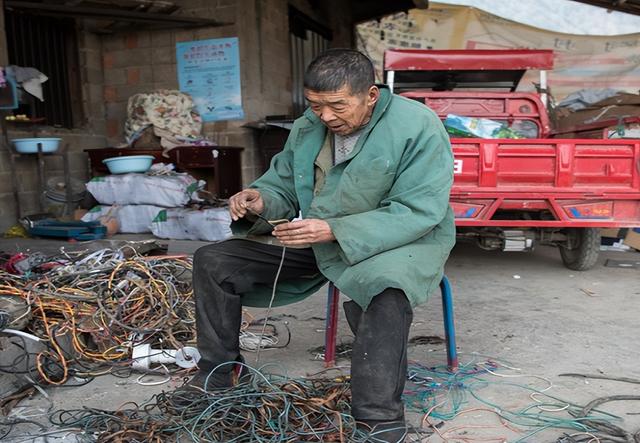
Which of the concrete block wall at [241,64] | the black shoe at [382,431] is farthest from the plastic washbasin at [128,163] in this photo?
the black shoe at [382,431]

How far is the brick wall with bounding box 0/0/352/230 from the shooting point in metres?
7.23

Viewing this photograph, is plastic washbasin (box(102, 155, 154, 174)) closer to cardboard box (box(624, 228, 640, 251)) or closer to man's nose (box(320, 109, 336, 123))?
man's nose (box(320, 109, 336, 123))

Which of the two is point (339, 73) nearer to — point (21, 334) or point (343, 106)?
point (343, 106)

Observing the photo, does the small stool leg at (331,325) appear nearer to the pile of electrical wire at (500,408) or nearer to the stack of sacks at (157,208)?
the pile of electrical wire at (500,408)

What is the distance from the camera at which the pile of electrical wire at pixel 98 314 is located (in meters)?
2.73

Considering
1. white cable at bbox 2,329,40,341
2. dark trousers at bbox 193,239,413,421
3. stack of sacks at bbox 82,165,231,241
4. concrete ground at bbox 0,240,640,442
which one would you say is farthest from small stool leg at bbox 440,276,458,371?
stack of sacks at bbox 82,165,231,241

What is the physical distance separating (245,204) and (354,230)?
1.69 feet

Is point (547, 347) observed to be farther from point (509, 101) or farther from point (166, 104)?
point (166, 104)

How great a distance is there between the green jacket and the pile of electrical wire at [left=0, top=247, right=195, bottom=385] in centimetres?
101

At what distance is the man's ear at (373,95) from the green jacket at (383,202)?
0.10 ft

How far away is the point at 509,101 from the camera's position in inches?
208

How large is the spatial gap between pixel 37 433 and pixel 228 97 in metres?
5.72

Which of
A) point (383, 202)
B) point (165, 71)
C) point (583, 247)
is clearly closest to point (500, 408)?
point (383, 202)

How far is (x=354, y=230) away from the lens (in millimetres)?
1955
